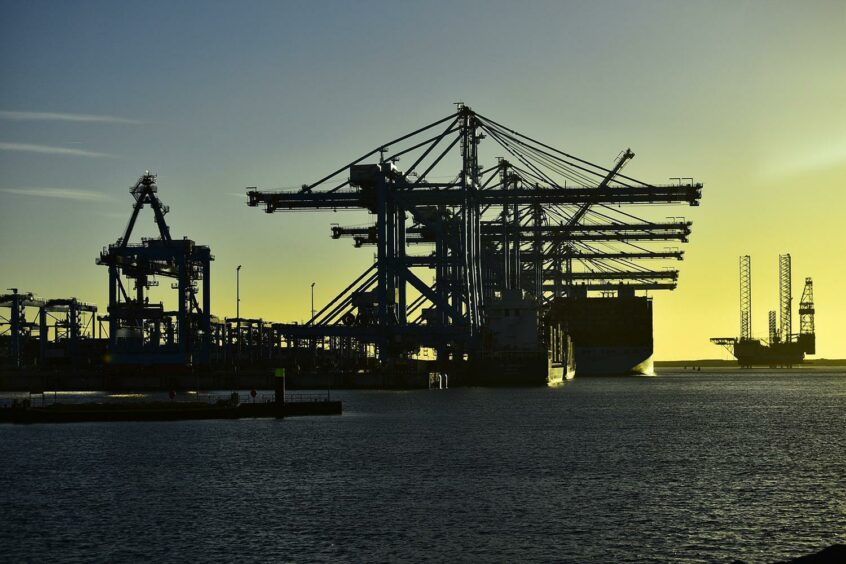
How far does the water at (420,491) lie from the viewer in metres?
35.2

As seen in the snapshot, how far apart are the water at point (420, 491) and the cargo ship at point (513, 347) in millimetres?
63606

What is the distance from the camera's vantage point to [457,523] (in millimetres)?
38625

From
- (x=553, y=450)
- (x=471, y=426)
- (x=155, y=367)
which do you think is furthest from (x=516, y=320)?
(x=553, y=450)

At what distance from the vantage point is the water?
35156mm

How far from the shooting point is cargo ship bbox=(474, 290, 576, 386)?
483 feet

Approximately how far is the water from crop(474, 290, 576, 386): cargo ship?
63.6 m

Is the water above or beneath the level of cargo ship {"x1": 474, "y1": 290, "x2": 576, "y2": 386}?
beneath

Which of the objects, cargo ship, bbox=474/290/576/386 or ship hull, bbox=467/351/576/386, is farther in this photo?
cargo ship, bbox=474/290/576/386

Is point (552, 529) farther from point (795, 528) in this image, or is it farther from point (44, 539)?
point (44, 539)

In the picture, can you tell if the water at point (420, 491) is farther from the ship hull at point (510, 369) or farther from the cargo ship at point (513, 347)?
A: the cargo ship at point (513, 347)

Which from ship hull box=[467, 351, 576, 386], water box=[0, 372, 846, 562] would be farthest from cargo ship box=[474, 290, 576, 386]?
water box=[0, 372, 846, 562]

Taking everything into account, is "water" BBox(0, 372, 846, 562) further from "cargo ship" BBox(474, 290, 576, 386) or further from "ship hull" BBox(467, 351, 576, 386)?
"cargo ship" BBox(474, 290, 576, 386)

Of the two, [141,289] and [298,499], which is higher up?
[141,289]

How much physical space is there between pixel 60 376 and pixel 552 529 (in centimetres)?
12584
